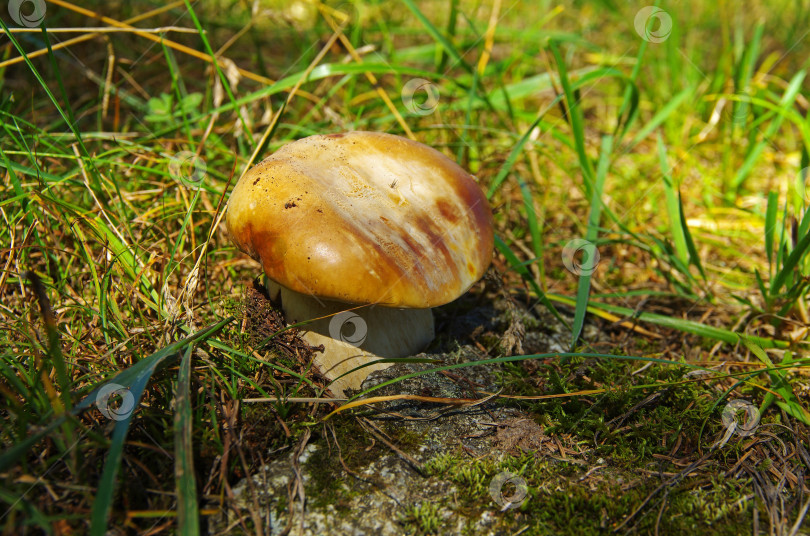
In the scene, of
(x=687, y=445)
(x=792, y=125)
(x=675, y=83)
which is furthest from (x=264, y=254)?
(x=792, y=125)

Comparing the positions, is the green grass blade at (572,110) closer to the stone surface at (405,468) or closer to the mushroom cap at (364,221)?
the mushroom cap at (364,221)

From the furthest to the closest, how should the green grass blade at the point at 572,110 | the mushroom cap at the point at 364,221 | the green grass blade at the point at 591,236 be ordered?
1. the green grass blade at the point at 572,110
2. the green grass blade at the point at 591,236
3. the mushroom cap at the point at 364,221

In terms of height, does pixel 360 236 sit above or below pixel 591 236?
above

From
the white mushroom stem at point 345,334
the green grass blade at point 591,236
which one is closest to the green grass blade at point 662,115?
the green grass blade at point 591,236

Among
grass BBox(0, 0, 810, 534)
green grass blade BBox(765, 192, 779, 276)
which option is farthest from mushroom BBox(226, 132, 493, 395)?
green grass blade BBox(765, 192, 779, 276)

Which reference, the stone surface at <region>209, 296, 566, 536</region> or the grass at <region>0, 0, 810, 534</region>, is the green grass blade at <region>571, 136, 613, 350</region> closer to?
the grass at <region>0, 0, 810, 534</region>

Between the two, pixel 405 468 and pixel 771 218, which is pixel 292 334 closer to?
pixel 405 468

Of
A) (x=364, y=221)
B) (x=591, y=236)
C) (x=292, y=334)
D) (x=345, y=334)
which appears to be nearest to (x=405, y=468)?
(x=345, y=334)
